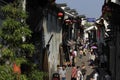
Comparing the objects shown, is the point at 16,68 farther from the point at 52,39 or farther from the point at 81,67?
the point at 81,67

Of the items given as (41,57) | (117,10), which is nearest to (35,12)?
(41,57)

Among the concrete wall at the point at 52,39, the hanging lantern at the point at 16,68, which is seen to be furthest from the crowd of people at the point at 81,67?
the hanging lantern at the point at 16,68

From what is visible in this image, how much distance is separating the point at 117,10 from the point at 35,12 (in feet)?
17.1

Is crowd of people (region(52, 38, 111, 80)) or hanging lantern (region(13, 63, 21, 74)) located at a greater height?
hanging lantern (region(13, 63, 21, 74))

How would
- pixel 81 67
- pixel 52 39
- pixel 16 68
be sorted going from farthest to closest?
1. pixel 81 67
2. pixel 52 39
3. pixel 16 68

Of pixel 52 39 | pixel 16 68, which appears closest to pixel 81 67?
pixel 52 39

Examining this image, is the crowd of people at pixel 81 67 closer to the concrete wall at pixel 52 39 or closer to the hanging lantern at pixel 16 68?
the concrete wall at pixel 52 39

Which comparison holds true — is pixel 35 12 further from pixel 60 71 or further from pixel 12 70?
pixel 12 70

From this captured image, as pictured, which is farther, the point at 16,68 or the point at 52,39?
the point at 52,39

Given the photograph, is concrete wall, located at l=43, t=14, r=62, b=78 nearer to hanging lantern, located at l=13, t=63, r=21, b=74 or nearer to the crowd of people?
the crowd of people

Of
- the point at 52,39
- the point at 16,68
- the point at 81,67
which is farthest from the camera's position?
the point at 81,67

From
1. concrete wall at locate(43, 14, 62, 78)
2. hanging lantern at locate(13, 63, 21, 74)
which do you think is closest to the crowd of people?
concrete wall at locate(43, 14, 62, 78)

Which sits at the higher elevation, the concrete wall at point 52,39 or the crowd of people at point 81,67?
the concrete wall at point 52,39

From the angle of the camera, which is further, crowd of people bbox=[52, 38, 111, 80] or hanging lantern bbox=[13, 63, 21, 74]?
crowd of people bbox=[52, 38, 111, 80]
